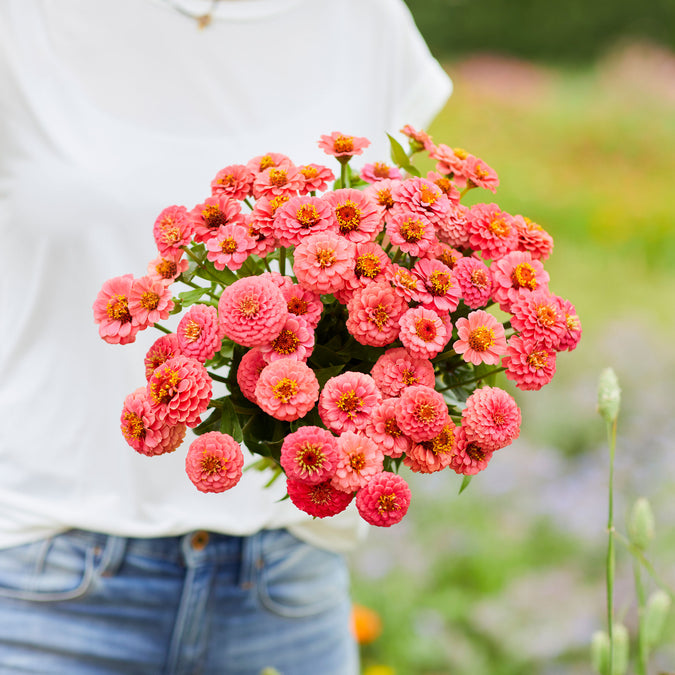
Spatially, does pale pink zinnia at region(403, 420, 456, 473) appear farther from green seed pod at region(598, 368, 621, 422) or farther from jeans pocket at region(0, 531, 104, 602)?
jeans pocket at region(0, 531, 104, 602)

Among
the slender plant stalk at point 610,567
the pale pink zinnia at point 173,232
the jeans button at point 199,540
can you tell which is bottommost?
the jeans button at point 199,540

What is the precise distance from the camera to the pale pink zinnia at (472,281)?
21.7 inches

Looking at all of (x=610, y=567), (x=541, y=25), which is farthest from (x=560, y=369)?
(x=610, y=567)

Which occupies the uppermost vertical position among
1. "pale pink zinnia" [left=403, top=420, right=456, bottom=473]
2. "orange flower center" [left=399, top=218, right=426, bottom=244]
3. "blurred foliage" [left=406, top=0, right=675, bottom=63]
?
"orange flower center" [left=399, top=218, right=426, bottom=244]

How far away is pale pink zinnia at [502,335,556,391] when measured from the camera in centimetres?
54

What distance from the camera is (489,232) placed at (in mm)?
581

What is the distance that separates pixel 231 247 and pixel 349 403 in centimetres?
13

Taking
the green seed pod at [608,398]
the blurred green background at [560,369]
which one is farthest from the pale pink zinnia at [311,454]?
the blurred green background at [560,369]

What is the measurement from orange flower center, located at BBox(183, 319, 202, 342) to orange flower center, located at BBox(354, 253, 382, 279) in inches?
4.3

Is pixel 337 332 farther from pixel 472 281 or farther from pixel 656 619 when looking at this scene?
pixel 656 619

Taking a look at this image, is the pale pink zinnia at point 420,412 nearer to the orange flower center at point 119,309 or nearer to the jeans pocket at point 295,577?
the orange flower center at point 119,309

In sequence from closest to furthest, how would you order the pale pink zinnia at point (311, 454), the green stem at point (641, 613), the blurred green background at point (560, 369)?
1. the pale pink zinnia at point (311, 454)
2. the green stem at point (641, 613)
3. the blurred green background at point (560, 369)

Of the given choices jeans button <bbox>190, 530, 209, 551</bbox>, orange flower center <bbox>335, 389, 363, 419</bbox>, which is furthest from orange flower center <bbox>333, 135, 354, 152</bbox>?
jeans button <bbox>190, 530, 209, 551</bbox>

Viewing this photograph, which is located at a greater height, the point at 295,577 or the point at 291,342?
the point at 291,342
